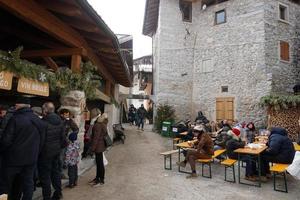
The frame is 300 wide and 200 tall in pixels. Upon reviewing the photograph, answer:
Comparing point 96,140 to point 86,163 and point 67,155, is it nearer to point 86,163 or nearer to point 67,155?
point 67,155

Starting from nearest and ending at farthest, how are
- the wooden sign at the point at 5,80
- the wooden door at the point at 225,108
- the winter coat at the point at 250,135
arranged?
the wooden sign at the point at 5,80 < the winter coat at the point at 250,135 < the wooden door at the point at 225,108

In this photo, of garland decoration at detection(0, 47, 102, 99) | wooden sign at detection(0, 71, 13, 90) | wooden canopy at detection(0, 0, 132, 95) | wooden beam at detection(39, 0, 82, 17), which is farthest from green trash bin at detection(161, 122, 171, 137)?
wooden sign at detection(0, 71, 13, 90)

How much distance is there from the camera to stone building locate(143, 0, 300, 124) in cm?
1489

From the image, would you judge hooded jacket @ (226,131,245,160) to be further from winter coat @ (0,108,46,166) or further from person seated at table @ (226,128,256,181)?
winter coat @ (0,108,46,166)

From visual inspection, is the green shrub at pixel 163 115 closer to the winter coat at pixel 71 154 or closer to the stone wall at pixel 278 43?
the stone wall at pixel 278 43

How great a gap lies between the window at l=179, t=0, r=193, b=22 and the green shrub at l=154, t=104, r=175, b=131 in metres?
6.40

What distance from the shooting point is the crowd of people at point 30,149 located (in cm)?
324

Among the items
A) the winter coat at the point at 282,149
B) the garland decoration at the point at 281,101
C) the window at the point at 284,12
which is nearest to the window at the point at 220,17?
the window at the point at 284,12

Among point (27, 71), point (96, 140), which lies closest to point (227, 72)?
point (96, 140)

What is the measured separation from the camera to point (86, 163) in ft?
23.6

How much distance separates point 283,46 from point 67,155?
582 inches

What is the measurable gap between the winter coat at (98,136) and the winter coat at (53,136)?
42.8 inches

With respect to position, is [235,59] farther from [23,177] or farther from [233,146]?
[23,177]

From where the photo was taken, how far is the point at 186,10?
1825 cm
